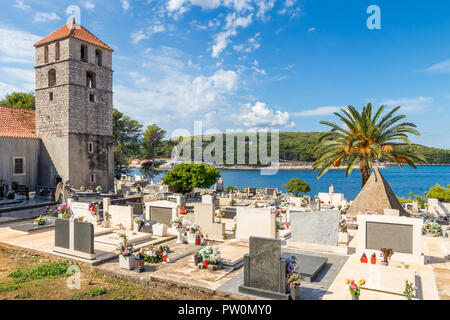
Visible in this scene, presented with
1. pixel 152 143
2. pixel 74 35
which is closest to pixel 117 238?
pixel 74 35

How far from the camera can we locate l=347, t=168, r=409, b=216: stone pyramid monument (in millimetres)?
17031

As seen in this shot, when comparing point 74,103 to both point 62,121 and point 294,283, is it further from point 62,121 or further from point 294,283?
point 294,283

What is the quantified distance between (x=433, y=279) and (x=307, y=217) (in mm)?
4533

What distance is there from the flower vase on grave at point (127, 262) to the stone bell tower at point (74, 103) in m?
20.5

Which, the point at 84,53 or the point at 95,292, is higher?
the point at 84,53

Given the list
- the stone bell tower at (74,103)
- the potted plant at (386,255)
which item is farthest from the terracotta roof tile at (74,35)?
the potted plant at (386,255)

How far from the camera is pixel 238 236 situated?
13266 mm

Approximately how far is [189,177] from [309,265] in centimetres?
2468

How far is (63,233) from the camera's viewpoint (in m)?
11.3

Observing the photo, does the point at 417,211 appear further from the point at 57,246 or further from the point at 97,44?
the point at 97,44

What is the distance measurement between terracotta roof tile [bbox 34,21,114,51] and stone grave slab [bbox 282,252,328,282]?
91.3ft

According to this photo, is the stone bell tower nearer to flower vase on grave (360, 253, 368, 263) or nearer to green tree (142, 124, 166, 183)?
green tree (142, 124, 166, 183)

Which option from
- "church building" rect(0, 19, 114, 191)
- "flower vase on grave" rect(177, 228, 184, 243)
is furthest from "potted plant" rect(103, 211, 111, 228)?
"church building" rect(0, 19, 114, 191)
